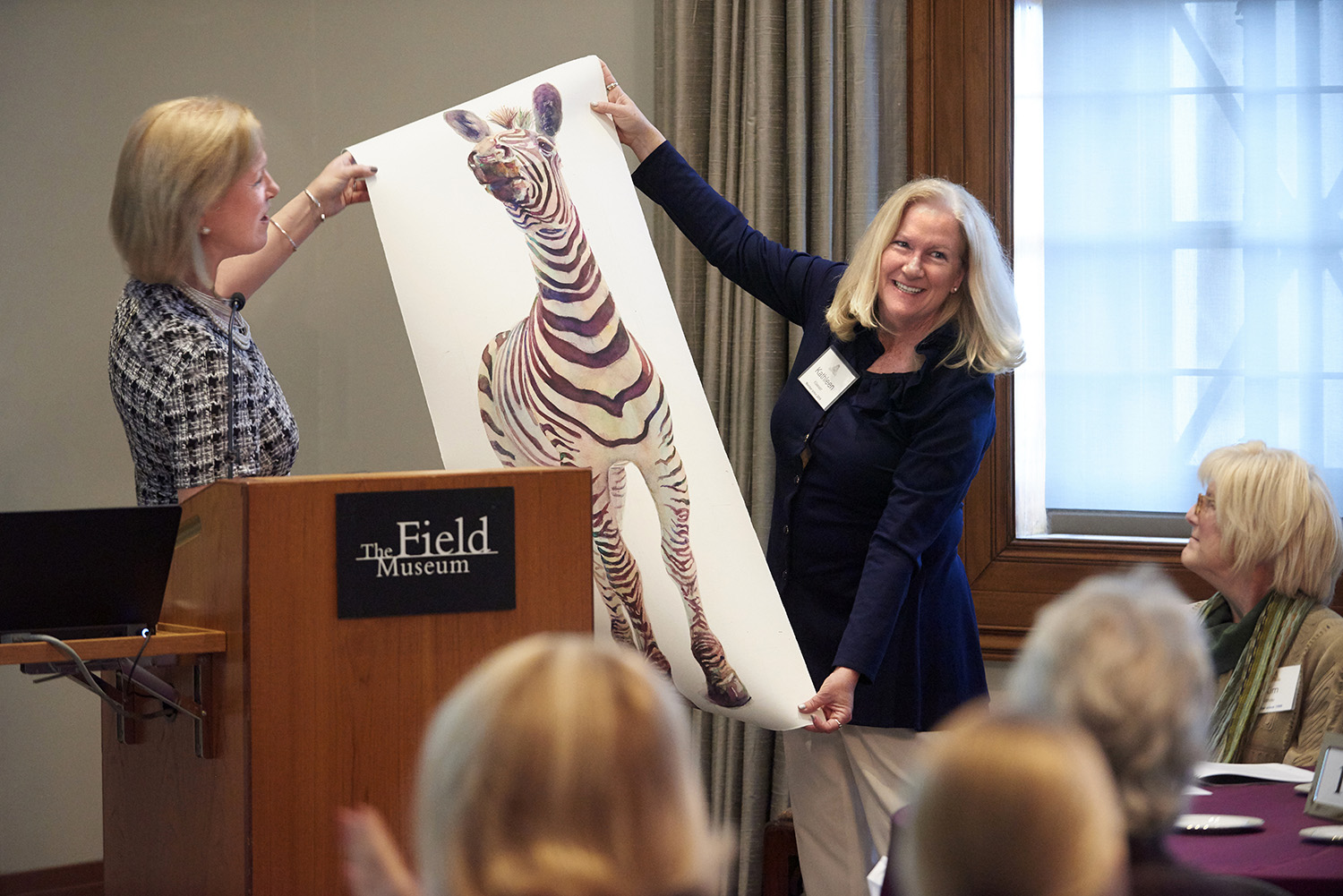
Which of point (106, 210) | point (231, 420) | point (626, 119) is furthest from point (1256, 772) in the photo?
point (106, 210)

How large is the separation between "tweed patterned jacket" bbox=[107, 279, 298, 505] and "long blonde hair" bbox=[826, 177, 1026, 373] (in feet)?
3.63

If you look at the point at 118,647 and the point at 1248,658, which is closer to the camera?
the point at 118,647

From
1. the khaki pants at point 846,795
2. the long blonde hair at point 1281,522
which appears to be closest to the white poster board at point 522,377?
the khaki pants at point 846,795

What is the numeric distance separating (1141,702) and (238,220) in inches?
63.1

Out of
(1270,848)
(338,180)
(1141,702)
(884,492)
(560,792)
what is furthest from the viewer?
(884,492)

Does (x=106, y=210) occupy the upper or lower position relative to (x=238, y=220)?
upper

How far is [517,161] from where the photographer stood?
2420 mm

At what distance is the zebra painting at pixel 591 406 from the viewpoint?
2357 millimetres

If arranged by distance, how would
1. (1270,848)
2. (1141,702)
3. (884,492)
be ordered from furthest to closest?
(884,492) → (1270,848) → (1141,702)

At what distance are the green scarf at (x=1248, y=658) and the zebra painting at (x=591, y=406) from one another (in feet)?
3.12

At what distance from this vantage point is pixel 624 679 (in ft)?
2.85

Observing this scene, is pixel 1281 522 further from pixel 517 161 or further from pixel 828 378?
pixel 517 161

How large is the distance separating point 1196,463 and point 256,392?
259cm

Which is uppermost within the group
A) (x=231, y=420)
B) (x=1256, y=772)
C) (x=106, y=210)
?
(x=106, y=210)
